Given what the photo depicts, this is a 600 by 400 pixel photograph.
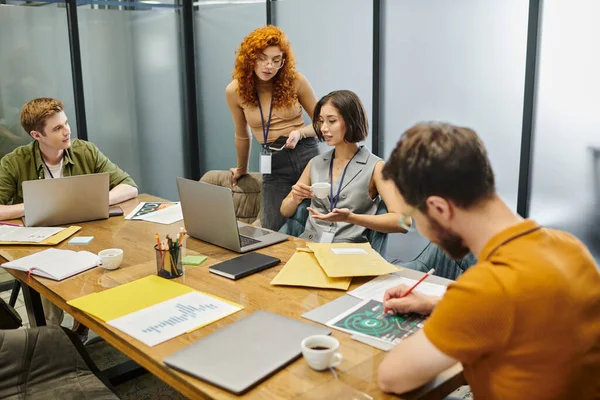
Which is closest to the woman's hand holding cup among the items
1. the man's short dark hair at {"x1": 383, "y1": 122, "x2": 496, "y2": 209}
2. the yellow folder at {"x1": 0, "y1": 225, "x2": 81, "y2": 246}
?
the yellow folder at {"x1": 0, "y1": 225, "x2": 81, "y2": 246}

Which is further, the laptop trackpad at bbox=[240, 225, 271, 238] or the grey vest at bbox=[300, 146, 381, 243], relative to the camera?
the grey vest at bbox=[300, 146, 381, 243]

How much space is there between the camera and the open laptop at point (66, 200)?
2502 mm

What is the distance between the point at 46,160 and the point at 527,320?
2714mm

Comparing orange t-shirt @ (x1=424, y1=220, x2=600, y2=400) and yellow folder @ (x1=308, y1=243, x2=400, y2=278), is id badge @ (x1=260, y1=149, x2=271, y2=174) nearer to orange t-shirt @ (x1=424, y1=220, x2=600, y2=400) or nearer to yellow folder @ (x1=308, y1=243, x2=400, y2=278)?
yellow folder @ (x1=308, y1=243, x2=400, y2=278)

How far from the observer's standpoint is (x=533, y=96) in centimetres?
299

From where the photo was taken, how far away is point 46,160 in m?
2.97

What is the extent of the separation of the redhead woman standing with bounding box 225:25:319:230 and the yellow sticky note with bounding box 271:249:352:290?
3.96ft

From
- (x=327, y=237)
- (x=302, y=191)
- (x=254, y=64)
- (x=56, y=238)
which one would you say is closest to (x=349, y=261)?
(x=327, y=237)

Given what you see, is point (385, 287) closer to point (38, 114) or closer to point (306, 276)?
point (306, 276)

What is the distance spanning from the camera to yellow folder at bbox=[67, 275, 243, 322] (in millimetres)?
1603

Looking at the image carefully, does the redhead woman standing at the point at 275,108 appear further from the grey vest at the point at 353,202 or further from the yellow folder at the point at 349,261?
the yellow folder at the point at 349,261

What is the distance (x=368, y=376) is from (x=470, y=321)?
33 cm

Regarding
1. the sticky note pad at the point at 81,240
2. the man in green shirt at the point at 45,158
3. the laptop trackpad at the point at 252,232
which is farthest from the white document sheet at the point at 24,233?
the laptop trackpad at the point at 252,232

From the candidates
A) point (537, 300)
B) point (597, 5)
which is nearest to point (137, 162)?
point (597, 5)
